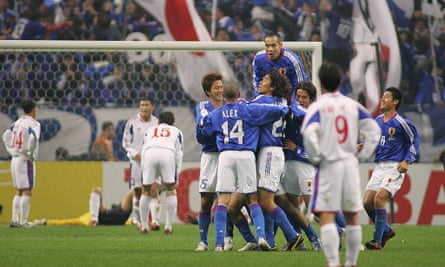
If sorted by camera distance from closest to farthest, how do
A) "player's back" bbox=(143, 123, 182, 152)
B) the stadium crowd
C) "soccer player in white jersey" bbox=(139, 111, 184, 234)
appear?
"soccer player in white jersey" bbox=(139, 111, 184, 234), "player's back" bbox=(143, 123, 182, 152), the stadium crowd

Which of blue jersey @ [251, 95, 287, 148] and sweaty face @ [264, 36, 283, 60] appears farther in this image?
sweaty face @ [264, 36, 283, 60]

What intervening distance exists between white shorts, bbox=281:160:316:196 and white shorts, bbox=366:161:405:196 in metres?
1.08

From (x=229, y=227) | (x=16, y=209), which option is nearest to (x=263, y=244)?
(x=229, y=227)

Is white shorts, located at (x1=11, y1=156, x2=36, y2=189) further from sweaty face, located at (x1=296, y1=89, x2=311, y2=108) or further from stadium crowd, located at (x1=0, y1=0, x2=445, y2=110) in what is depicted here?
sweaty face, located at (x1=296, y1=89, x2=311, y2=108)

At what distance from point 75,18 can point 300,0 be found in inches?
192

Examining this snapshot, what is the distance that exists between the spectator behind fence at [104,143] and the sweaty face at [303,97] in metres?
8.22

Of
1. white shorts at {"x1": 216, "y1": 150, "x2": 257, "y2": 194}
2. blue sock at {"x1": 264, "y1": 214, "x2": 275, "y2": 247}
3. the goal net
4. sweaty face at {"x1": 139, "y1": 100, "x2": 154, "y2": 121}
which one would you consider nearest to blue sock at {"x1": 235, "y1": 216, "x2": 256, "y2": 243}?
blue sock at {"x1": 264, "y1": 214, "x2": 275, "y2": 247}

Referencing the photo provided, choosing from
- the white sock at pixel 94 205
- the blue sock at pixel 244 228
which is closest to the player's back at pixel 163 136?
the white sock at pixel 94 205

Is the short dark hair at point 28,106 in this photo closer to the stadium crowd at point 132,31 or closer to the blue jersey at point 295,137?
the stadium crowd at point 132,31

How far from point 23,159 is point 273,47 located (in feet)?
22.8

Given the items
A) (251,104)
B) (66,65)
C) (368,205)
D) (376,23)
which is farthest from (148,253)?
(376,23)

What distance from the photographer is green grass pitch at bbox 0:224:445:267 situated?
30.5ft

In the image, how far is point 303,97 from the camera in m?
11.1

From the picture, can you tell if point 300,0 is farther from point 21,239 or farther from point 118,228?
point 21,239
